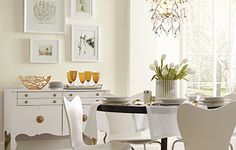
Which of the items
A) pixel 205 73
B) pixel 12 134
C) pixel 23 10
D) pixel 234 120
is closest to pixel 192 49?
pixel 205 73

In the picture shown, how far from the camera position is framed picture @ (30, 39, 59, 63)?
5.04 metres

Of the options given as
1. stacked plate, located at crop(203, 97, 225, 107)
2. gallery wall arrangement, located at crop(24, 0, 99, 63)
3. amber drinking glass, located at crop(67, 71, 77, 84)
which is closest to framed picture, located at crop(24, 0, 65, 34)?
gallery wall arrangement, located at crop(24, 0, 99, 63)

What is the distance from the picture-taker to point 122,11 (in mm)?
5402

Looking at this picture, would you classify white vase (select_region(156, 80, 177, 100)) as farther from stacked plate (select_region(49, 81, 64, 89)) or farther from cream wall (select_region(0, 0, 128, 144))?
cream wall (select_region(0, 0, 128, 144))

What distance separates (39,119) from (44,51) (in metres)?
0.95

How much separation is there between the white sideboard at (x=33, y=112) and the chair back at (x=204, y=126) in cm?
243

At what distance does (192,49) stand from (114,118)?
2.08 m

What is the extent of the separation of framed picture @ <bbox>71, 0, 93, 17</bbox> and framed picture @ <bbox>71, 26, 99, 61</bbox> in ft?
0.56

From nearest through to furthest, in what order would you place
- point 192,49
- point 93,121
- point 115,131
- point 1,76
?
point 93,121 < point 115,131 < point 1,76 < point 192,49

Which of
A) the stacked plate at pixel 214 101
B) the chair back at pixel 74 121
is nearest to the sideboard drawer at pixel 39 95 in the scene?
the chair back at pixel 74 121

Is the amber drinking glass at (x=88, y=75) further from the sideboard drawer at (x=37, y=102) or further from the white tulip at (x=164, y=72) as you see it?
the white tulip at (x=164, y=72)

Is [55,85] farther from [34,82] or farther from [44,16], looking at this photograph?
[44,16]

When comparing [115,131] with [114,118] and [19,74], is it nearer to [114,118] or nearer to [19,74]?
[114,118]

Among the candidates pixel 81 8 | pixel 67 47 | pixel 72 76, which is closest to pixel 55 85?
pixel 72 76
